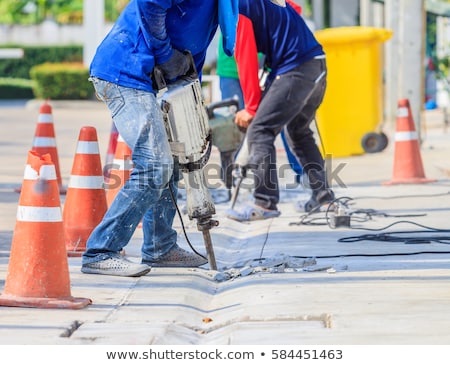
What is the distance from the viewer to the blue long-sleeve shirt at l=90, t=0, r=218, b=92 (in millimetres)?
6090

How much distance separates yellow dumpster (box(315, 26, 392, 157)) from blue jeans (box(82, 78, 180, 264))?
7.64 meters

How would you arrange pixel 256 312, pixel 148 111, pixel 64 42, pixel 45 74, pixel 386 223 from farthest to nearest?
pixel 64 42, pixel 45 74, pixel 386 223, pixel 148 111, pixel 256 312

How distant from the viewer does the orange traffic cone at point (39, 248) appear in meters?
5.45

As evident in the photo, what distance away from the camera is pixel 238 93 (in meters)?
10.2

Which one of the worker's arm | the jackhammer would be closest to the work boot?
the worker's arm

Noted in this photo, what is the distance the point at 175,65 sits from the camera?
624cm

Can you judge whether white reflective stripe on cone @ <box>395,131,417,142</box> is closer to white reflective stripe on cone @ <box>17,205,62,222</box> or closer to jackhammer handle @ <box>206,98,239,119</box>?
jackhammer handle @ <box>206,98,239,119</box>

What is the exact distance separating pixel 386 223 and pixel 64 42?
42.4m

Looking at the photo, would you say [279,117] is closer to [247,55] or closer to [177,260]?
[247,55]

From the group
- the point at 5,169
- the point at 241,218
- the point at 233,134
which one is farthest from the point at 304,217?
the point at 5,169

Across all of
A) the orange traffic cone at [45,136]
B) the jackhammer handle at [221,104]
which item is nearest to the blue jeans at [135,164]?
the jackhammer handle at [221,104]

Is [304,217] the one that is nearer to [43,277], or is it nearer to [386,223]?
[386,223]

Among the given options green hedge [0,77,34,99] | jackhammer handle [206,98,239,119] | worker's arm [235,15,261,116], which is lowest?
green hedge [0,77,34,99]

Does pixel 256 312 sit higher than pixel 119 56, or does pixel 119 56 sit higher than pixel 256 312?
pixel 119 56
